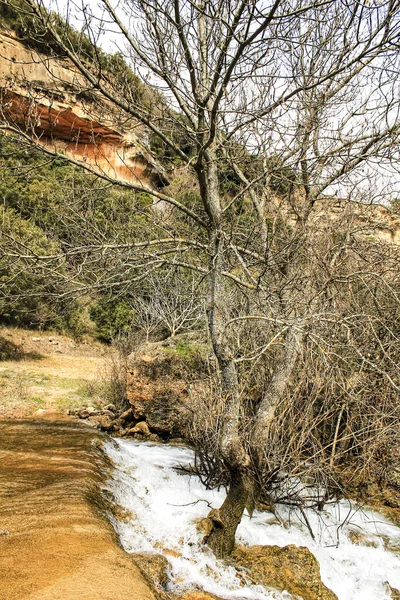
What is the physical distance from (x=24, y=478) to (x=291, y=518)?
9.83 feet

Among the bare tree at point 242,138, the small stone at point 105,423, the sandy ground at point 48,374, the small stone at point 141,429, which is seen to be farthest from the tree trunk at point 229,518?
the sandy ground at point 48,374

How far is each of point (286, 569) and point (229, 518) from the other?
625 millimetres

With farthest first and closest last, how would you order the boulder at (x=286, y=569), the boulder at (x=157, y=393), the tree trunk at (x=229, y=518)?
1. the boulder at (x=157, y=393)
2. the tree trunk at (x=229, y=518)
3. the boulder at (x=286, y=569)

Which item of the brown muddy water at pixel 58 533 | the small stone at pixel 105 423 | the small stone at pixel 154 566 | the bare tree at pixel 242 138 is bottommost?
the small stone at pixel 105 423

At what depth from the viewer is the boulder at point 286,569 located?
329 cm

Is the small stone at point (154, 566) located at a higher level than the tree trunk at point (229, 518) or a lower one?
lower

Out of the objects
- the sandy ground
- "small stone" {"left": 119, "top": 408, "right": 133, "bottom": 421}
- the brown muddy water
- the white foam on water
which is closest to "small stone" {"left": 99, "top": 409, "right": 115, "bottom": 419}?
"small stone" {"left": 119, "top": 408, "right": 133, "bottom": 421}

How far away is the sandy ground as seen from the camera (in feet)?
26.5

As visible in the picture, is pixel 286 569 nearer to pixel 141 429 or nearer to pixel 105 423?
pixel 141 429

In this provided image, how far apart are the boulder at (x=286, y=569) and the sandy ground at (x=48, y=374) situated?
5227 mm

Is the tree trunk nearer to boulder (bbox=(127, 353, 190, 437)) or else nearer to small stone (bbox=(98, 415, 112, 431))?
boulder (bbox=(127, 353, 190, 437))

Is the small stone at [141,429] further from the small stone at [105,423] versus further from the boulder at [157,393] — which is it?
the small stone at [105,423]

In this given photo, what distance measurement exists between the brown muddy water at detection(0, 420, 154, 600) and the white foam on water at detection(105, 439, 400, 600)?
42 cm

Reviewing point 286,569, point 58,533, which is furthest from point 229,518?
point 58,533
